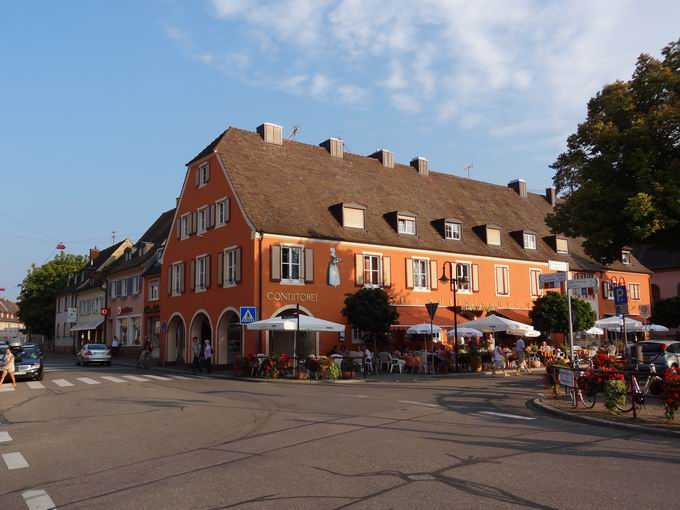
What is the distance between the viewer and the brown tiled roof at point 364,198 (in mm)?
32219

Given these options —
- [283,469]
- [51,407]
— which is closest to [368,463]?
[283,469]

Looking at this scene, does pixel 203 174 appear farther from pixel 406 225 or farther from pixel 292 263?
pixel 406 225

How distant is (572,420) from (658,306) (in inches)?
1481

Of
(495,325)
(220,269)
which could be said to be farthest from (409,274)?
(220,269)

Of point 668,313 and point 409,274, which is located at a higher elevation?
point 409,274

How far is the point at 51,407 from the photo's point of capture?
16109mm

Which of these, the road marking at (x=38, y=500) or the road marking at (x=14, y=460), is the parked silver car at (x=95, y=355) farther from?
the road marking at (x=38, y=500)

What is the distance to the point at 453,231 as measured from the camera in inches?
1507

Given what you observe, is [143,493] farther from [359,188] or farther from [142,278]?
[142,278]

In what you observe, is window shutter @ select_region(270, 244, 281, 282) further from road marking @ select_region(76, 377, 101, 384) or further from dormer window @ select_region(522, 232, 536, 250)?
dormer window @ select_region(522, 232, 536, 250)

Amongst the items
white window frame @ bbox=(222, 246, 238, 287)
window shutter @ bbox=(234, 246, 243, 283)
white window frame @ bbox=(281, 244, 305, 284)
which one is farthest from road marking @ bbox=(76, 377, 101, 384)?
white window frame @ bbox=(281, 244, 305, 284)

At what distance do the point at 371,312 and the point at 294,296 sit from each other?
13.5ft

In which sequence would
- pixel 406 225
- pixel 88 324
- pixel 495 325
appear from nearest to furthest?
pixel 495 325, pixel 406 225, pixel 88 324

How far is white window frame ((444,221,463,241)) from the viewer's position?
37.8 meters
